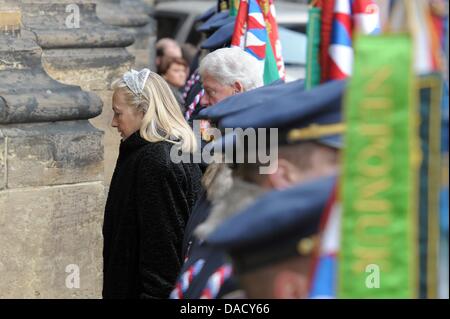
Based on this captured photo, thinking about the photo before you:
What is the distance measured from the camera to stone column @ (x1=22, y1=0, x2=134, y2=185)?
623cm

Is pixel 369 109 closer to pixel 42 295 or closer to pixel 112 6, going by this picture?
pixel 42 295

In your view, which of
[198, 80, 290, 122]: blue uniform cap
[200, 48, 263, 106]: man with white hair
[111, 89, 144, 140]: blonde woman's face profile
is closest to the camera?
[198, 80, 290, 122]: blue uniform cap

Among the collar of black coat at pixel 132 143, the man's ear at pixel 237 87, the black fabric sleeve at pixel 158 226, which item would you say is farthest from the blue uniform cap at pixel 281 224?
the man's ear at pixel 237 87

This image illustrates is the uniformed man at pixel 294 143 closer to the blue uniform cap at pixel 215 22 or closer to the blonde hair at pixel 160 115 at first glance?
the blonde hair at pixel 160 115

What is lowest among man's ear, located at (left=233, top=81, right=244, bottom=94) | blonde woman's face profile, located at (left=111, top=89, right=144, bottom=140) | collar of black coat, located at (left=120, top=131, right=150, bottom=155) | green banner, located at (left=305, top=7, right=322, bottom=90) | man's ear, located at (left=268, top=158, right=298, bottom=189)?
collar of black coat, located at (left=120, top=131, right=150, bottom=155)

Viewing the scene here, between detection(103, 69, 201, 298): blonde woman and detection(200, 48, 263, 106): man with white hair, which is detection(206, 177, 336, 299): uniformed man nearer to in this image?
detection(103, 69, 201, 298): blonde woman

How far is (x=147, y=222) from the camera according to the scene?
15.6 feet

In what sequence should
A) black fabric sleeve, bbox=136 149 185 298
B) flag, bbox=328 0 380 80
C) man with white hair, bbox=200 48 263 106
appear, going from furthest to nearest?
man with white hair, bbox=200 48 263 106 → black fabric sleeve, bbox=136 149 185 298 → flag, bbox=328 0 380 80

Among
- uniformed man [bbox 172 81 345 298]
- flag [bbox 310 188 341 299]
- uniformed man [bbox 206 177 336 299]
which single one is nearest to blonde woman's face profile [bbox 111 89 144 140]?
uniformed man [bbox 172 81 345 298]

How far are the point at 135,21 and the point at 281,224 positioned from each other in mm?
7322

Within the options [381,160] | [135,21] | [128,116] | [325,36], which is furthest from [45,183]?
[135,21]

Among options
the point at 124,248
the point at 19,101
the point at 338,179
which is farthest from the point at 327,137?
the point at 19,101

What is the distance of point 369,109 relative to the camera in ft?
7.69

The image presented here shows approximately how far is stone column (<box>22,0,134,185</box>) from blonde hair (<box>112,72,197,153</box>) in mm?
1342
